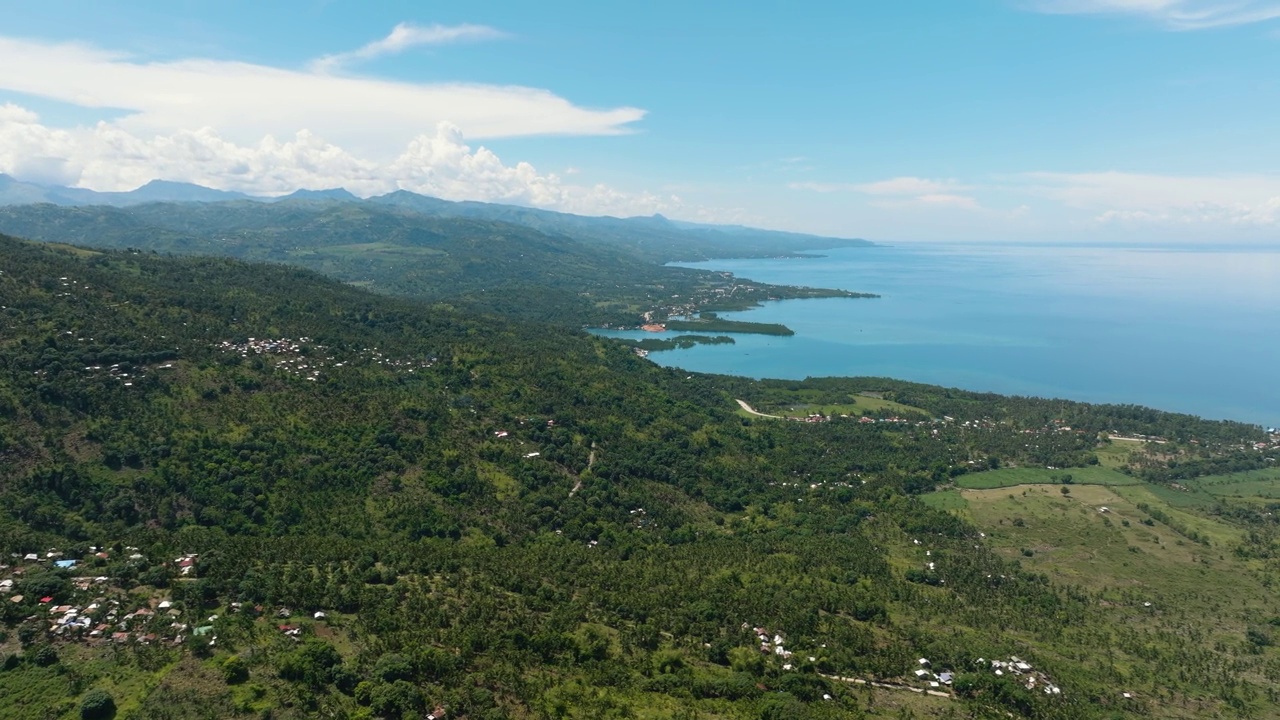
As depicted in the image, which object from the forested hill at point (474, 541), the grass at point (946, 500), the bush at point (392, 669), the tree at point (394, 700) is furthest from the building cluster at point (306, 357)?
the grass at point (946, 500)

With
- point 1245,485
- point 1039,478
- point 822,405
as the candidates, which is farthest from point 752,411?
point 1245,485

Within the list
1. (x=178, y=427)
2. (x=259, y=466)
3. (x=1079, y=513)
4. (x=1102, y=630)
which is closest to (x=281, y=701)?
(x=259, y=466)

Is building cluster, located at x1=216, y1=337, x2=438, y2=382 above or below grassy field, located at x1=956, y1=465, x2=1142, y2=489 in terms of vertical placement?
above

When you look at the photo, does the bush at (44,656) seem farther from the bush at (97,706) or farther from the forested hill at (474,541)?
the bush at (97,706)

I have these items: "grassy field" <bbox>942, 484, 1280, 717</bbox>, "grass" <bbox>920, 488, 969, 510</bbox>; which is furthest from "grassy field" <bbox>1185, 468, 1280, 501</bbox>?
"grass" <bbox>920, 488, 969, 510</bbox>

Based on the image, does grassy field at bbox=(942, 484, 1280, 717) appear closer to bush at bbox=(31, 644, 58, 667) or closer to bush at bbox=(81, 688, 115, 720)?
bush at bbox=(81, 688, 115, 720)

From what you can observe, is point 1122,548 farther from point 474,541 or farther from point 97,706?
point 97,706

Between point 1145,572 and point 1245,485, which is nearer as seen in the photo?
point 1145,572
